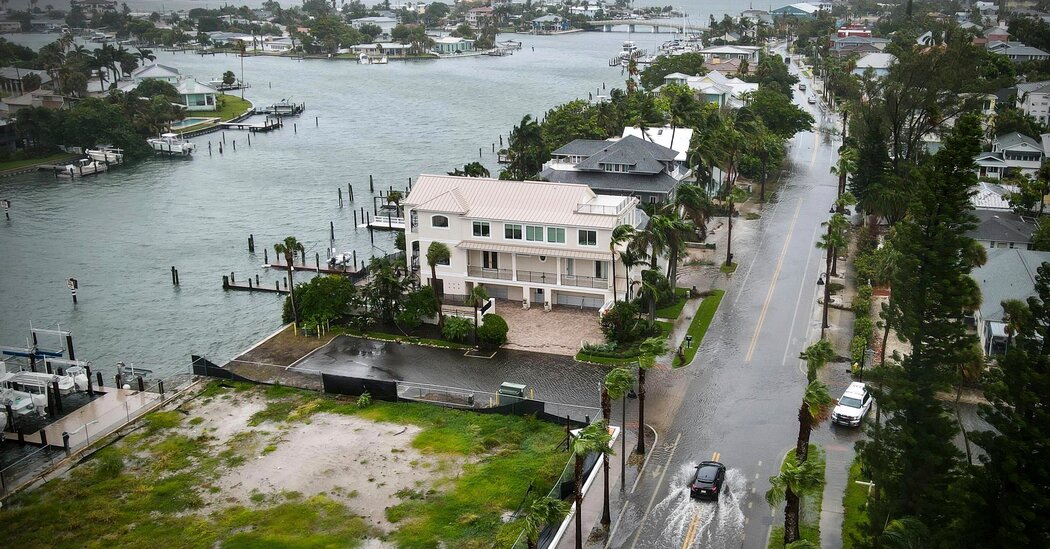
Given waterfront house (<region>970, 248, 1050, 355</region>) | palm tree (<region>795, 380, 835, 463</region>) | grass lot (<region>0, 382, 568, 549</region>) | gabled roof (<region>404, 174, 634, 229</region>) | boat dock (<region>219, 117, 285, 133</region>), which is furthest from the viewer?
boat dock (<region>219, 117, 285, 133</region>)

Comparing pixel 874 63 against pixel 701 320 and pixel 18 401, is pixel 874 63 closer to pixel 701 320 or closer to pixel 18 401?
pixel 701 320

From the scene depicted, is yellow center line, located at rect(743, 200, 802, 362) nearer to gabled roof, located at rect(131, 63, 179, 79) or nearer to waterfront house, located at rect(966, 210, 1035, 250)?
waterfront house, located at rect(966, 210, 1035, 250)

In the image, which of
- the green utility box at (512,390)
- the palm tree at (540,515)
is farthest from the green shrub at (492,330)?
the palm tree at (540,515)

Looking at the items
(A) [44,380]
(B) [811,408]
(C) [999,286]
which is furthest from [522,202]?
(B) [811,408]

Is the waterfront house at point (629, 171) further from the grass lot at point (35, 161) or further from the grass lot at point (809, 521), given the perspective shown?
the grass lot at point (35, 161)

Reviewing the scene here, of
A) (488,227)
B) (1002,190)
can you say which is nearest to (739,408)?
(488,227)

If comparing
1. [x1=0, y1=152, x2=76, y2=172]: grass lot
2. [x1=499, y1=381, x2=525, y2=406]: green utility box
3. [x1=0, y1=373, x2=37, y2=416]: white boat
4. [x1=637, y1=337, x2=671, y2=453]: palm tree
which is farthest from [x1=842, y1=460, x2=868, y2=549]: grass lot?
[x1=0, y1=152, x2=76, y2=172]: grass lot

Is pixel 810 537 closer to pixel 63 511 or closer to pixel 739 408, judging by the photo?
pixel 739 408
